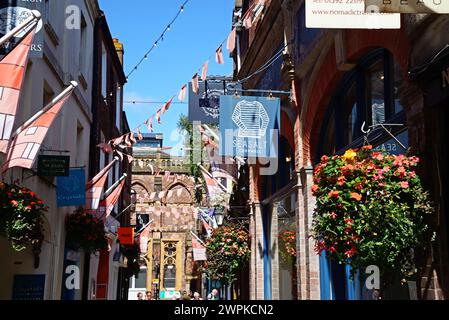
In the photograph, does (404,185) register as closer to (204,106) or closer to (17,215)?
(17,215)

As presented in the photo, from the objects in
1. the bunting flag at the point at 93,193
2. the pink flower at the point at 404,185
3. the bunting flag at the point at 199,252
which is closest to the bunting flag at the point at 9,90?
the pink flower at the point at 404,185

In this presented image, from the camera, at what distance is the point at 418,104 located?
23.2 feet

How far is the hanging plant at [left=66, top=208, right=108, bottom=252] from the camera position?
45.0 ft

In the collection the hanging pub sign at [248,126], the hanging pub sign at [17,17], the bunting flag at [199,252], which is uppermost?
the hanging pub sign at [17,17]

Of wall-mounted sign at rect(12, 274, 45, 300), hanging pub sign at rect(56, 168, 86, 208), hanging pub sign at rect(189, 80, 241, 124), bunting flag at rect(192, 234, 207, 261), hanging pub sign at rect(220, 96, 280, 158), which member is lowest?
wall-mounted sign at rect(12, 274, 45, 300)

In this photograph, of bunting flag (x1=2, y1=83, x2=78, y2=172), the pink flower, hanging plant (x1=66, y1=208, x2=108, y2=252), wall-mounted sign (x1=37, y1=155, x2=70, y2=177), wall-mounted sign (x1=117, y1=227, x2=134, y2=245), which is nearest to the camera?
the pink flower

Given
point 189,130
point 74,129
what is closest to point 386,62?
point 74,129

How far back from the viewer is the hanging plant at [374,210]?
20.4 feet

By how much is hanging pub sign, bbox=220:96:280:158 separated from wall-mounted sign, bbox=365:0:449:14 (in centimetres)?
667

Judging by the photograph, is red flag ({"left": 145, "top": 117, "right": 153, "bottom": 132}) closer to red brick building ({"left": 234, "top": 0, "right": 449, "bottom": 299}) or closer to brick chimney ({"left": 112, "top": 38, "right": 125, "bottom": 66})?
red brick building ({"left": 234, "top": 0, "right": 449, "bottom": 299})

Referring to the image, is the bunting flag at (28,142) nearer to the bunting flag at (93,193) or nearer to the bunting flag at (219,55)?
the bunting flag at (219,55)

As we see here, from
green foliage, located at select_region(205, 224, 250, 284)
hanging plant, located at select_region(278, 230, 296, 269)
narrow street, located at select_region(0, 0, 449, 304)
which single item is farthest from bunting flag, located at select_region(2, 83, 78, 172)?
green foliage, located at select_region(205, 224, 250, 284)

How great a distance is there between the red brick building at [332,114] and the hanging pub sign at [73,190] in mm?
4818

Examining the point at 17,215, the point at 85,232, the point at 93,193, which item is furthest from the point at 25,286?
the point at 93,193
